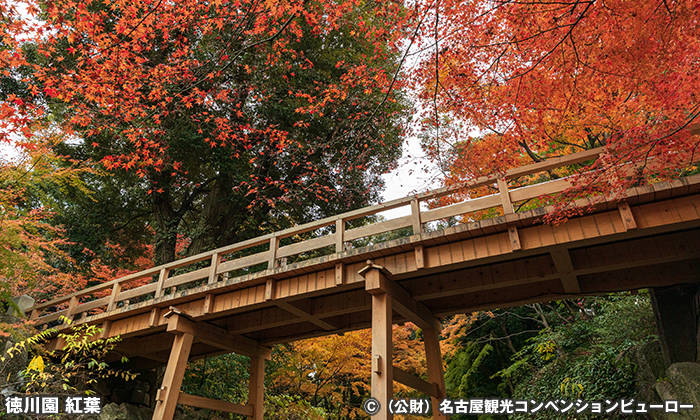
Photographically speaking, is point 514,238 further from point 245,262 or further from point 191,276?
point 191,276

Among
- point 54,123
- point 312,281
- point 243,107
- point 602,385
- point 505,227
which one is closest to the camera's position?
point 505,227

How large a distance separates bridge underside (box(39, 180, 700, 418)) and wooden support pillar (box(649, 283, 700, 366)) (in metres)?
1.29

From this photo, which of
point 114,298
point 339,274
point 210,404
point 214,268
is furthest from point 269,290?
point 114,298

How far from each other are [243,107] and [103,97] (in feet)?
16.9

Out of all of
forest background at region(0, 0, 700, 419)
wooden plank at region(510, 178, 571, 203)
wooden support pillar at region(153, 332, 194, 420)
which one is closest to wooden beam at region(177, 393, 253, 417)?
wooden support pillar at region(153, 332, 194, 420)

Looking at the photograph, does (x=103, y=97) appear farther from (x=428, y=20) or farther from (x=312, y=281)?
(x=428, y=20)

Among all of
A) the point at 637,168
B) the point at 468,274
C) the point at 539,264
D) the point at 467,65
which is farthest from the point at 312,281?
the point at 637,168

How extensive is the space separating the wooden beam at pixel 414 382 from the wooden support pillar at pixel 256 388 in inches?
151

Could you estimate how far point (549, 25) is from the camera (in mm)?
4789

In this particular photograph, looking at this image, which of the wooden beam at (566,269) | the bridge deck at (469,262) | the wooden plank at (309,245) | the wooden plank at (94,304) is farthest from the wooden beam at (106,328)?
the wooden beam at (566,269)

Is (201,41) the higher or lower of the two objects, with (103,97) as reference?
higher

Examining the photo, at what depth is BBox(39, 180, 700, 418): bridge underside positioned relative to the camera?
502cm

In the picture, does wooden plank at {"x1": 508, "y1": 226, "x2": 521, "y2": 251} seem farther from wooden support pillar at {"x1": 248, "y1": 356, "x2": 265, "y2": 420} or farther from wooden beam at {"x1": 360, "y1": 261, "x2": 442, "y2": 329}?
wooden support pillar at {"x1": 248, "y1": 356, "x2": 265, "y2": 420}

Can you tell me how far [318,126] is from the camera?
1354cm
